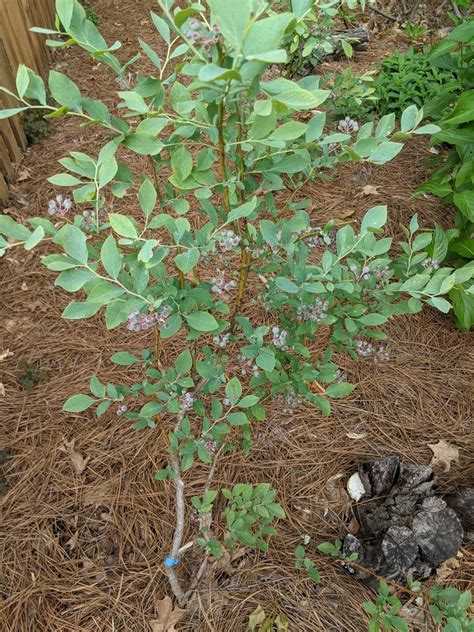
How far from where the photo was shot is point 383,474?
200 centimetres

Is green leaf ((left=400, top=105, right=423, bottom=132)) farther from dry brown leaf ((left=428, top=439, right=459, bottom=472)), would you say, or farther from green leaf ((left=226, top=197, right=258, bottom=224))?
dry brown leaf ((left=428, top=439, right=459, bottom=472))

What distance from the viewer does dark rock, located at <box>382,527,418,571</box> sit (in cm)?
176

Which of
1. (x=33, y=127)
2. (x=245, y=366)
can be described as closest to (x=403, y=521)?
(x=245, y=366)

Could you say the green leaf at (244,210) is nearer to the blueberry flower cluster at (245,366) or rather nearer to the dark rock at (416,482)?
the blueberry flower cluster at (245,366)

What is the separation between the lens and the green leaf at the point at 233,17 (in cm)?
56

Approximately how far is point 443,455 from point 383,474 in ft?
1.23

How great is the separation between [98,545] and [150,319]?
1.28 metres

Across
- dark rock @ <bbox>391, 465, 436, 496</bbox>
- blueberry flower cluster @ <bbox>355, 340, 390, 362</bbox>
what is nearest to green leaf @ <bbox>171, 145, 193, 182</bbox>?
blueberry flower cluster @ <bbox>355, 340, 390, 362</bbox>

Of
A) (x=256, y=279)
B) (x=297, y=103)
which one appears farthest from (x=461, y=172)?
(x=297, y=103)

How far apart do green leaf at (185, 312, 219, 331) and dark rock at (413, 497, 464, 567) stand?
1.31 meters

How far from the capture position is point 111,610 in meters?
1.75

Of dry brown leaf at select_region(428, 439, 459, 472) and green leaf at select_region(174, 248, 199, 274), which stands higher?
green leaf at select_region(174, 248, 199, 274)

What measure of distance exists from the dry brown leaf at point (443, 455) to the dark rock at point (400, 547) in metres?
0.44

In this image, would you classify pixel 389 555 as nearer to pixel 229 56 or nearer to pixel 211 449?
pixel 211 449
